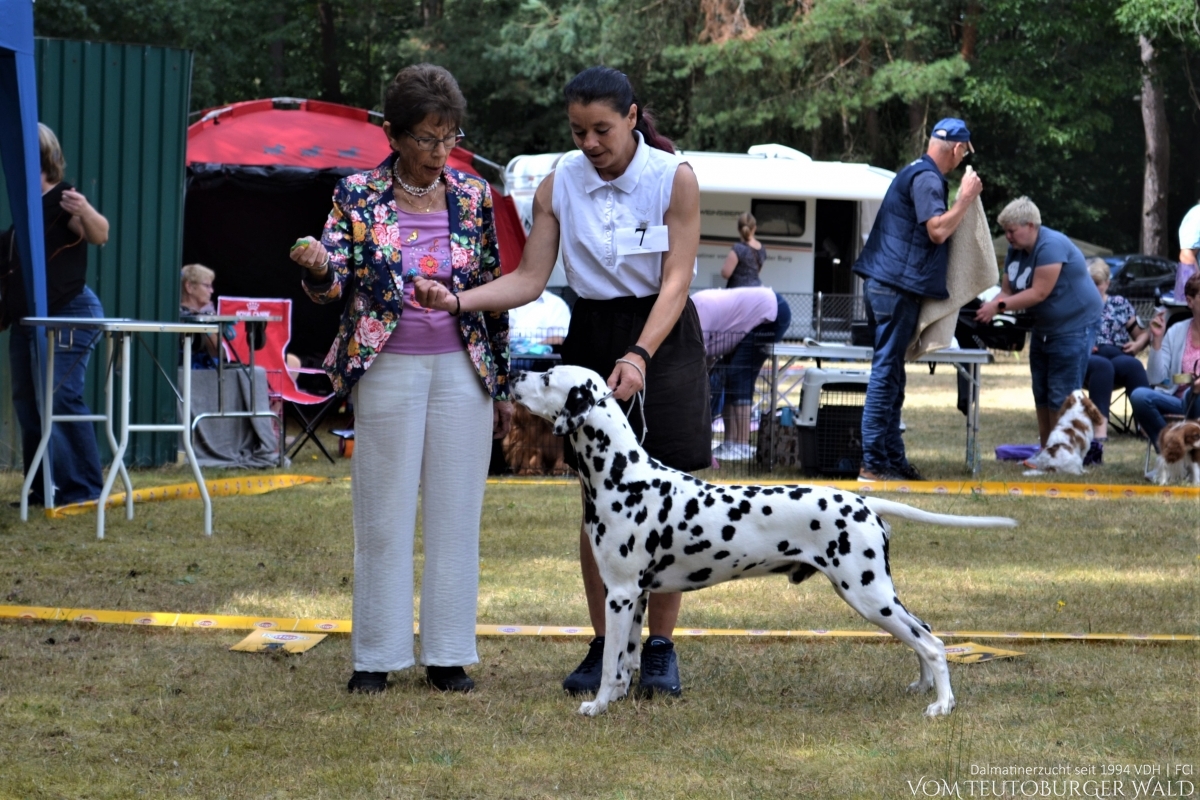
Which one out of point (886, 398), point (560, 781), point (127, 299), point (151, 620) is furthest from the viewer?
point (127, 299)

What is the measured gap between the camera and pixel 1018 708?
13.5ft

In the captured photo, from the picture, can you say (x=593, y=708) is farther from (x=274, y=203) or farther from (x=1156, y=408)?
(x=274, y=203)

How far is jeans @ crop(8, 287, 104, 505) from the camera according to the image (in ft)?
24.7

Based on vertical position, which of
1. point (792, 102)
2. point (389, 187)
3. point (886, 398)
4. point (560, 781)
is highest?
point (792, 102)

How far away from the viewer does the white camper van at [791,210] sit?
22.3 meters

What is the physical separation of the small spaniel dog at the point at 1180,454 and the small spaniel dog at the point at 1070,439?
1.81 ft

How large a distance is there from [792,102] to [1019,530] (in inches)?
908

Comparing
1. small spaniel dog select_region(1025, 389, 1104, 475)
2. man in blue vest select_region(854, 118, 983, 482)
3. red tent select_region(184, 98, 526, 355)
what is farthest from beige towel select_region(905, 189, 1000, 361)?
red tent select_region(184, 98, 526, 355)

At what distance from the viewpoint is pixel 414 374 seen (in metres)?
4.22

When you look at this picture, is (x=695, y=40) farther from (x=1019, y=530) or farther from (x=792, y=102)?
(x=1019, y=530)

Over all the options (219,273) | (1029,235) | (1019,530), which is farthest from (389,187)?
(219,273)

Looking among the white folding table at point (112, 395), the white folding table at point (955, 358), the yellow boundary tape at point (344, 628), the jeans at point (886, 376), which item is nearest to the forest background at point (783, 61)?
the white folding table at point (955, 358)

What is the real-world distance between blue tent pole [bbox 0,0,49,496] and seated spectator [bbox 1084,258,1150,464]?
7.92 metres

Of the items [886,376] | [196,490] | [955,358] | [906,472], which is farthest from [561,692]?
[955,358]
